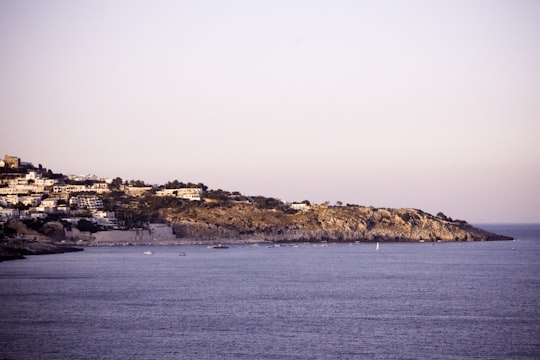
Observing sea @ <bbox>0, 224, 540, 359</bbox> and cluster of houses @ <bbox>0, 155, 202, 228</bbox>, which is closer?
sea @ <bbox>0, 224, 540, 359</bbox>

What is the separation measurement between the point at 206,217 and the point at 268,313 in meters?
97.8

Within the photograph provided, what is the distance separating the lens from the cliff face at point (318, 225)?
13462 cm

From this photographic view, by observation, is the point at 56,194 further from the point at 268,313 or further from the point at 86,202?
the point at 268,313

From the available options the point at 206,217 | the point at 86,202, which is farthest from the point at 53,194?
the point at 206,217

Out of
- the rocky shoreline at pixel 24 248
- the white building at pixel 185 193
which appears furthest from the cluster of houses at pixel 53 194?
the rocky shoreline at pixel 24 248

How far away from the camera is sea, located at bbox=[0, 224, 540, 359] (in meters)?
30.7

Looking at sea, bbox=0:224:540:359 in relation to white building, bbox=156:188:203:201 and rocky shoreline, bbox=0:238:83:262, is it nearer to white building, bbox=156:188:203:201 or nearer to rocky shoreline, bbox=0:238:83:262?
rocky shoreline, bbox=0:238:83:262

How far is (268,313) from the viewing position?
39.8m

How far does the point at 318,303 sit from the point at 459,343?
13069 millimetres

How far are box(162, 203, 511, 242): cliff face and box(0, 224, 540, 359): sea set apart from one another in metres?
63.8

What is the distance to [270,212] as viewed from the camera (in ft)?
472

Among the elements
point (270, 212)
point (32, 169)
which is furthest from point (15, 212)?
point (32, 169)

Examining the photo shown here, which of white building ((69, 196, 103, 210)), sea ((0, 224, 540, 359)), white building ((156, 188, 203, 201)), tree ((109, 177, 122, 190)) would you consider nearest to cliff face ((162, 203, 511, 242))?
white building ((156, 188, 203, 201))

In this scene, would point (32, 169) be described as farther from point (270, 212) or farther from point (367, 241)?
point (367, 241)
